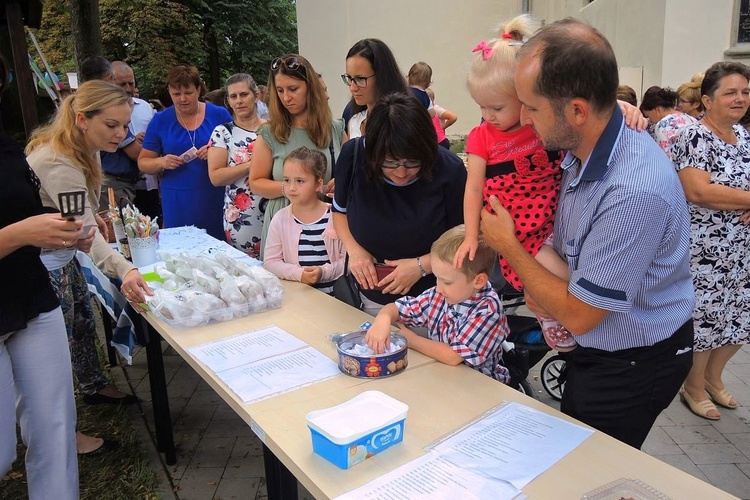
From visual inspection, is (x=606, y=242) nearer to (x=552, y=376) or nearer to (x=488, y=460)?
(x=488, y=460)

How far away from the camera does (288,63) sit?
Result: 3201mm

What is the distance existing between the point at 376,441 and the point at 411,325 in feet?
2.62

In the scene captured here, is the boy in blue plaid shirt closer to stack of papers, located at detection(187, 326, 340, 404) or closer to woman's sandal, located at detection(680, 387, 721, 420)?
stack of papers, located at detection(187, 326, 340, 404)

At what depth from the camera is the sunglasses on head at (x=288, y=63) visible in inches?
125

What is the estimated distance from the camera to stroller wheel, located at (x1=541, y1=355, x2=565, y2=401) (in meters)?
3.51

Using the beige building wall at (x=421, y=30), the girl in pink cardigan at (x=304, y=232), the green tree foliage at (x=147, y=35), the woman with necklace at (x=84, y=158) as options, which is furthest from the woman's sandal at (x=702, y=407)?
the green tree foliage at (x=147, y=35)

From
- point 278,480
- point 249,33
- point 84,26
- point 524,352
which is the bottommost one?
point 278,480

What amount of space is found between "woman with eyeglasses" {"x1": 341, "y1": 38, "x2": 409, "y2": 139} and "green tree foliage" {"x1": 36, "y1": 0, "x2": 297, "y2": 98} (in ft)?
47.5

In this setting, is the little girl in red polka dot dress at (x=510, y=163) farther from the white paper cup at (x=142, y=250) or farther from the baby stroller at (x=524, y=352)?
the white paper cup at (x=142, y=250)

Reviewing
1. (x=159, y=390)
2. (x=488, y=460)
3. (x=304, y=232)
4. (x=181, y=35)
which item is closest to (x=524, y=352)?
(x=488, y=460)

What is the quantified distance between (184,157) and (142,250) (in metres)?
1.08

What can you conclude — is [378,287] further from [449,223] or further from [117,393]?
[117,393]

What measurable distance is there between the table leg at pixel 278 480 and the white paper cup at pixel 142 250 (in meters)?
1.59

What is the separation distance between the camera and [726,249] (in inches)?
125
